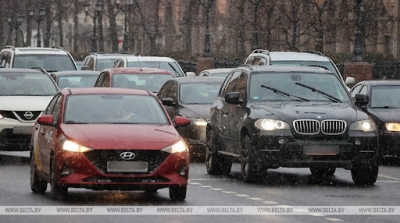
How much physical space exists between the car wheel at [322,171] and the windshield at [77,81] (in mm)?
12280

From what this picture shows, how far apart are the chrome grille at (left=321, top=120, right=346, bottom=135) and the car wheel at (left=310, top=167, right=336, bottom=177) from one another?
1790 millimetres

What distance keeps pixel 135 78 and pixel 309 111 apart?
36.3 feet

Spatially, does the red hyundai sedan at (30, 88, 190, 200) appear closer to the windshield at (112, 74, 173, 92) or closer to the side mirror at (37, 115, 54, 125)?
the side mirror at (37, 115, 54, 125)

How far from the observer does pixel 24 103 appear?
77.5ft


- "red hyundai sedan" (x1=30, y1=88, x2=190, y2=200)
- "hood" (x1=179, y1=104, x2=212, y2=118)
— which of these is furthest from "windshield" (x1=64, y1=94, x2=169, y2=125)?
"hood" (x1=179, y1=104, x2=212, y2=118)

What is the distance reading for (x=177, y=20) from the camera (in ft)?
335

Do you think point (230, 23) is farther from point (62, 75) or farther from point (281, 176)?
point (281, 176)

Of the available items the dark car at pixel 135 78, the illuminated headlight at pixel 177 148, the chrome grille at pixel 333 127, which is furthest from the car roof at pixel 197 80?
the illuminated headlight at pixel 177 148

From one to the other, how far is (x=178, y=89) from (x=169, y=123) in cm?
905

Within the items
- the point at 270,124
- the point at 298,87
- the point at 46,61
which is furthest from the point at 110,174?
the point at 46,61

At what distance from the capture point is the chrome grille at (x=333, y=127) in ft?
60.9

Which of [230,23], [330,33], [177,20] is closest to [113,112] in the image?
[330,33]

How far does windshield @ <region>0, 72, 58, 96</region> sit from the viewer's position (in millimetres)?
24688

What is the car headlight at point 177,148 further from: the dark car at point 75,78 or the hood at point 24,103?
the dark car at point 75,78
